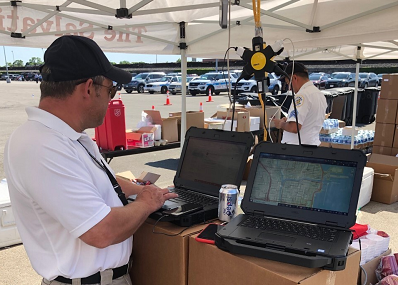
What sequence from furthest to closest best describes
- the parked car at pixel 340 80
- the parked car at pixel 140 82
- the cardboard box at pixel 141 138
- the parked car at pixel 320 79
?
the parked car at pixel 140 82
the parked car at pixel 340 80
the parked car at pixel 320 79
the cardboard box at pixel 141 138

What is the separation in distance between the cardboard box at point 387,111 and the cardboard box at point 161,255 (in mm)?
5635

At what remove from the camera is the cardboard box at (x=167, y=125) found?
4.41 meters

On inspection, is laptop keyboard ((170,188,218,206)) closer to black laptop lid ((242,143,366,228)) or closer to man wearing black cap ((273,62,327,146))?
black laptop lid ((242,143,366,228))

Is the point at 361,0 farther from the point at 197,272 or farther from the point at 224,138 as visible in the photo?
the point at 197,272

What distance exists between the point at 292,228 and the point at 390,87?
18.5ft

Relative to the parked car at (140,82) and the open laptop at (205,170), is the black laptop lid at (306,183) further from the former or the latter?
the parked car at (140,82)

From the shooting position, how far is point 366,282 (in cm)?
210

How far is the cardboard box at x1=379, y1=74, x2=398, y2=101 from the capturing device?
5840 mm

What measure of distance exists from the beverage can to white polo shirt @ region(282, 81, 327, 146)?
7.24 feet

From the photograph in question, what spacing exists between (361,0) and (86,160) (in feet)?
9.77

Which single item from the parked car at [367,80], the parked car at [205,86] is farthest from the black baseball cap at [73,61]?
the parked car at [367,80]

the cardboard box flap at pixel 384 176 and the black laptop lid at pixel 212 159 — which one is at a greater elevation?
the black laptop lid at pixel 212 159

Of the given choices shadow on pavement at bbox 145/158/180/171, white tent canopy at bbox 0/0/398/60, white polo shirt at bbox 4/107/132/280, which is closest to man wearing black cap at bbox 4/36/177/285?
white polo shirt at bbox 4/107/132/280

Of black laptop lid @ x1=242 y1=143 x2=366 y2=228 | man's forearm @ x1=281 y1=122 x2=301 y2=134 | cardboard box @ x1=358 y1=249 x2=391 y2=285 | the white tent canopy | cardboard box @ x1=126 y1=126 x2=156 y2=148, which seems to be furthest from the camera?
cardboard box @ x1=126 y1=126 x2=156 y2=148
